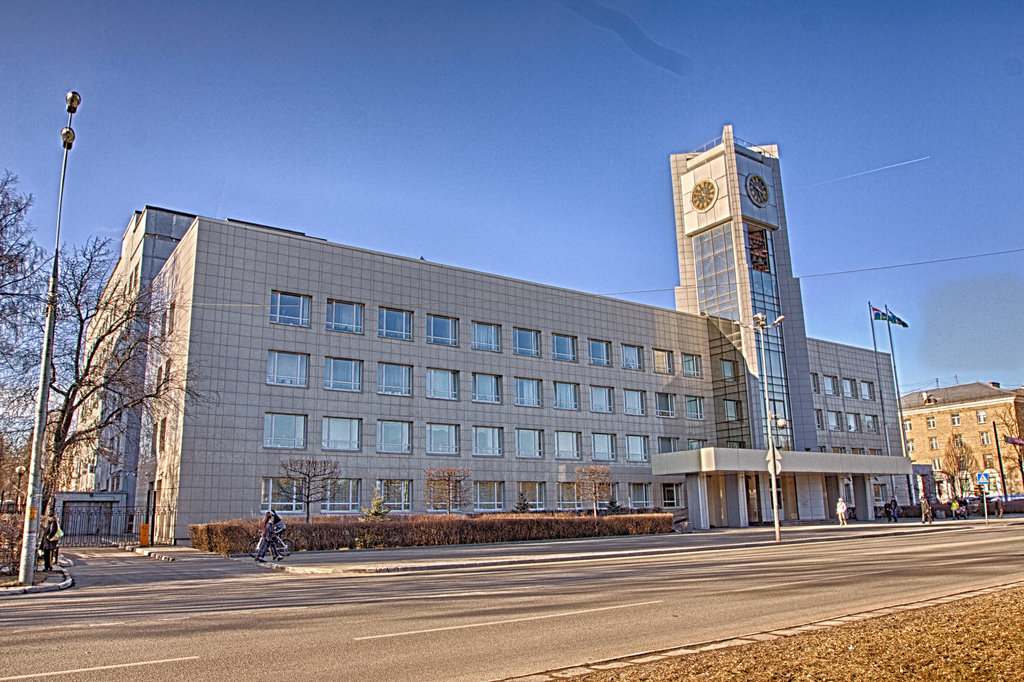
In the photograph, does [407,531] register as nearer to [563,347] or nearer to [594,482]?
[594,482]

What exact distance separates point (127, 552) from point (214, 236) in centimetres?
1614

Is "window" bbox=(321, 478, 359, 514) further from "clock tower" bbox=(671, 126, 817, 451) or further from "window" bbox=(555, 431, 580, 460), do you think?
"clock tower" bbox=(671, 126, 817, 451)

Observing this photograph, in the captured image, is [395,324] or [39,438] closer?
[39,438]

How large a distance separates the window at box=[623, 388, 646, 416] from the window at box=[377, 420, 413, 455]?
56.7 feet

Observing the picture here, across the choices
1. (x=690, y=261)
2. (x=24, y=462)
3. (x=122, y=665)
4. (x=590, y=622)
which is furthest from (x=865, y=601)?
(x=690, y=261)

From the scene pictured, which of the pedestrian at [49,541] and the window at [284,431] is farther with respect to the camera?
the window at [284,431]

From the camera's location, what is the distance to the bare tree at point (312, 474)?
37469 mm

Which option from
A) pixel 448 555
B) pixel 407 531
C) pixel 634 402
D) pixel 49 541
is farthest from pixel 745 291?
pixel 49 541

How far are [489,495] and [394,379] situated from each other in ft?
29.9

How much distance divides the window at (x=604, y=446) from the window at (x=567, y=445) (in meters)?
1.62

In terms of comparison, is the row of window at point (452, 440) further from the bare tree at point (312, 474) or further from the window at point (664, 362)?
the window at point (664, 362)

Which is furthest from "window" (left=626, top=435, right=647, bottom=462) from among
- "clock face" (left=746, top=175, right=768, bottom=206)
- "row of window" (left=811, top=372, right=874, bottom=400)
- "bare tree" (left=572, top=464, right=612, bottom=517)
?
"row of window" (left=811, top=372, right=874, bottom=400)

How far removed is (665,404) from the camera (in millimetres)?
56031

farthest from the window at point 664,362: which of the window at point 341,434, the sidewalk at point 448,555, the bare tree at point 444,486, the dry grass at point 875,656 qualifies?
the dry grass at point 875,656
